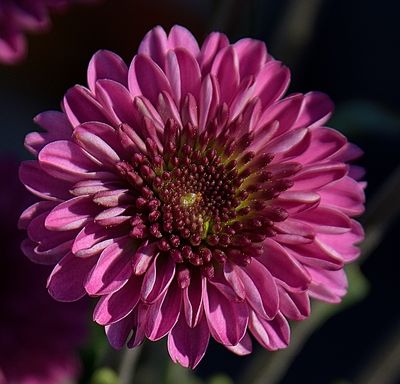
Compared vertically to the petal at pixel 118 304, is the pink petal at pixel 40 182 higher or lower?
higher

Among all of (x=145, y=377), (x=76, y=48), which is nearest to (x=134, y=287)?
(x=145, y=377)

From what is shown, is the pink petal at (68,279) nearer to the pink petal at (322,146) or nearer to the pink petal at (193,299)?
the pink petal at (193,299)

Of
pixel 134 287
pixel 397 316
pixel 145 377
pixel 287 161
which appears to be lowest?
pixel 397 316

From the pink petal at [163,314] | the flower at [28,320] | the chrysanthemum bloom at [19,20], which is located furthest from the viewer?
the flower at [28,320]

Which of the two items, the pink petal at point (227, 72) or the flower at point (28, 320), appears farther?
the flower at point (28, 320)

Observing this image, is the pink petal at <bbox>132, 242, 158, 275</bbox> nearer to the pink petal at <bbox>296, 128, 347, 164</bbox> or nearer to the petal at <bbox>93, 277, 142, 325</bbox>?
the petal at <bbox>93, 277, 142, 325</bbox>

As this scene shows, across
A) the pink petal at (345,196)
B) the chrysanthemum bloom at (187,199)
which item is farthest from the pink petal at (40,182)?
the pink petal at (345,196)

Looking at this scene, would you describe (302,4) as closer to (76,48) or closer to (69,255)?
(69,255)
